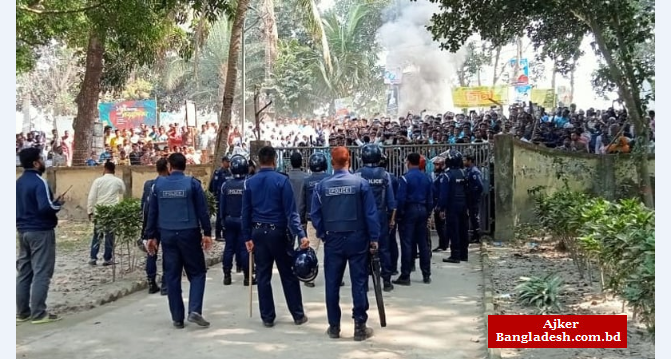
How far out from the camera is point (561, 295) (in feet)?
27.4

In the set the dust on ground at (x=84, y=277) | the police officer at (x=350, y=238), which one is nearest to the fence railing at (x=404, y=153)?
the dust on ground at (x=84, y=277)

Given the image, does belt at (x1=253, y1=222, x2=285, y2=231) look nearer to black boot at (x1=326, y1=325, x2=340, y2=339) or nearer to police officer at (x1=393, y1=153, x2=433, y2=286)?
black boot at (x1=326, y1=325, x2=340, y2=339)

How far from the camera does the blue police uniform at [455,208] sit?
11375mm

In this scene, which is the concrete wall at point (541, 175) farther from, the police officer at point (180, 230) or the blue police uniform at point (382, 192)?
the police officer at point (180, 230)

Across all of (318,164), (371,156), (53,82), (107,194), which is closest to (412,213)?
(371,156)

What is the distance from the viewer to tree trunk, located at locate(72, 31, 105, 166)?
16.9 m

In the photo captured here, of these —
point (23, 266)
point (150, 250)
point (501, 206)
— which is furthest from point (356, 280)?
point (501, 206)

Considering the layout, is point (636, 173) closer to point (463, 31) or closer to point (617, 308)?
point (463, 31)

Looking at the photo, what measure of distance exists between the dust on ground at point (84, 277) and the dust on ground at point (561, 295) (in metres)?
5.01

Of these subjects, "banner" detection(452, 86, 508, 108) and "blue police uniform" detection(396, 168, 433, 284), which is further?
"banner" detection(452, 86, 508, 108)

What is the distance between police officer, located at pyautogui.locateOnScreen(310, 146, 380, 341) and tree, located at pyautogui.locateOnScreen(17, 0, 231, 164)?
442 cm

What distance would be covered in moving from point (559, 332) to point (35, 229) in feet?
18.4

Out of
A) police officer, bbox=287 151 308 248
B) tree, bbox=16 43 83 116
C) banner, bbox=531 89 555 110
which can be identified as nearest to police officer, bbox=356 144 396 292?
police officer, bbox=287 151 308 248

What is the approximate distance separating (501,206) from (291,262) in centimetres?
722
